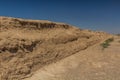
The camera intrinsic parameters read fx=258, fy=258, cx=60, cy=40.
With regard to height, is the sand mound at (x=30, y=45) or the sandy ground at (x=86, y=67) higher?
the sand mound at (x=30, y=45)

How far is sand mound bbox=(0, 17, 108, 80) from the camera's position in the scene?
34.8 ft

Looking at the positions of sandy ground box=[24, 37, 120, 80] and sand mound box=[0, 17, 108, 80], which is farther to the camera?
sandy ground box=[24, 37, 120, 80]

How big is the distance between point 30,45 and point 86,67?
3319 mm

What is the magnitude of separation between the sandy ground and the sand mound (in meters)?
0.39

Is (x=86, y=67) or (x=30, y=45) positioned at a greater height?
(x=30, y=45)

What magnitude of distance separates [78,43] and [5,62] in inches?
254

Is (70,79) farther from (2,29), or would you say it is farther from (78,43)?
(78,43)

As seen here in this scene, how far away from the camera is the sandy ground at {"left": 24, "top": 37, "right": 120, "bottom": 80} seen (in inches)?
464

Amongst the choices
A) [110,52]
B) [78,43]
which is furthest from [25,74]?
[110,52]

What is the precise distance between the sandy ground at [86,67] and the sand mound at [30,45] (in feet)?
1.28

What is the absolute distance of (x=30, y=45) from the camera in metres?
11.8

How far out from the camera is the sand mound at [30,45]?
10609 mm

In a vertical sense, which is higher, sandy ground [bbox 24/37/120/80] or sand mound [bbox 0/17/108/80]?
sand mound [bbox 0/17/108/80]

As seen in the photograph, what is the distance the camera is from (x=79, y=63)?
13.8 meters
